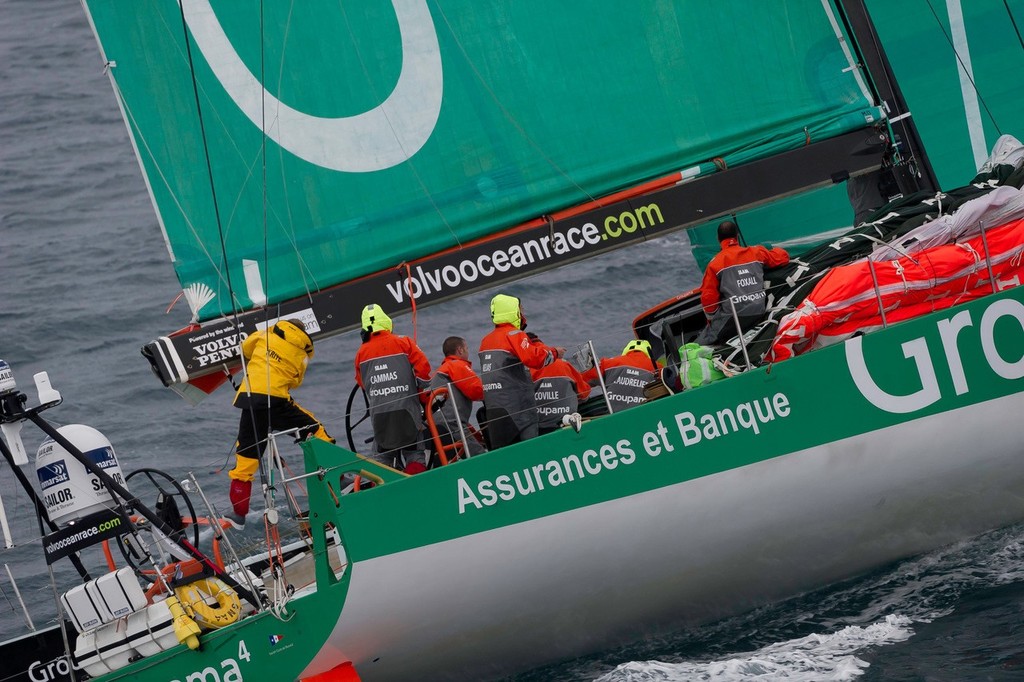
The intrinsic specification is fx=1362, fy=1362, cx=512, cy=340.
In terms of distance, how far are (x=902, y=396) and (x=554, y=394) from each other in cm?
183

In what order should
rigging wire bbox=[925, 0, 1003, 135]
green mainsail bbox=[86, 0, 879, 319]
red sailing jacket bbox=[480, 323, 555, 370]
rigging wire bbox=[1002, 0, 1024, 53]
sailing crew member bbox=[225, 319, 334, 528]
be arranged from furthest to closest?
rigging wire bbox=[925, 0, 1003, 135], rigging wire bbox=[1002, 0, 1024, 53], green mainsail bbox=[86, 0, 879, 319], sailing crew member bbox=[225, 319, 334, 528], red sailing jacket bbox=[480, 323, 555, 370]

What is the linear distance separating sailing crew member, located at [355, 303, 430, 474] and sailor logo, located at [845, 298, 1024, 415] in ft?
7.61

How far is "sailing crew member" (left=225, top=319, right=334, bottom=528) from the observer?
7.57 m

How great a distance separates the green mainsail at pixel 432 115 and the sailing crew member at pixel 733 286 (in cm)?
66

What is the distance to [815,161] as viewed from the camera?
26.2ft

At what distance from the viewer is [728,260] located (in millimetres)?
7648

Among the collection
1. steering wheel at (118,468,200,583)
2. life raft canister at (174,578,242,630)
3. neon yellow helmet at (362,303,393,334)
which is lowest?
life raft canister at (174,578,242,630)

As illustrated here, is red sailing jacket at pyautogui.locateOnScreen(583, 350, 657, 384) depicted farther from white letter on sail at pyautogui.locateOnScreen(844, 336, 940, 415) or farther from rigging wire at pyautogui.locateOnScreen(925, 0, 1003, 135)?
rigging wire at pyautogui.locateOnScreen(925, 0, 1003, 135)

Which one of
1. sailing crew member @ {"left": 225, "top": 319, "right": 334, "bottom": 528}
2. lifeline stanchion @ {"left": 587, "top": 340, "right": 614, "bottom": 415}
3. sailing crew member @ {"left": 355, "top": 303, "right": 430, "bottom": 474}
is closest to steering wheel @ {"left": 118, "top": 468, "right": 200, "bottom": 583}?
sailing crew member @ {"left": 225, "top": 319, "right": 334, "bottom": 528}

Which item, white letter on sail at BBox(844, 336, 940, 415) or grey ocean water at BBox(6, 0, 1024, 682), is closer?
grey ocean water at BBox(6, 0, 1024, 682)

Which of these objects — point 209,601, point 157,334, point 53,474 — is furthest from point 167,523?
point 157,334

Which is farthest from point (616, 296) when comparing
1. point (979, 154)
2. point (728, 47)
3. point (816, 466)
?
point (816, 466)

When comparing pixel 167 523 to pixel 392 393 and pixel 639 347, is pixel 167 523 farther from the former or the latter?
pixel 639 347

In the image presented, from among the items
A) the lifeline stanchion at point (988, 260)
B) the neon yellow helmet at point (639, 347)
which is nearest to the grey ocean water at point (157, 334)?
the neon yellow helmet at point (639, 347)
